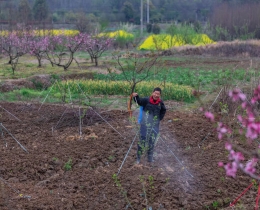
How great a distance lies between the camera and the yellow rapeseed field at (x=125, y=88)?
11.3m

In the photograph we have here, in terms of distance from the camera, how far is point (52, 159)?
6383 millimetres

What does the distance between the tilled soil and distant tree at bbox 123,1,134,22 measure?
148ft

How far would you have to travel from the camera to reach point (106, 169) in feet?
19.9

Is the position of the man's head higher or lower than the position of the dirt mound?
higher

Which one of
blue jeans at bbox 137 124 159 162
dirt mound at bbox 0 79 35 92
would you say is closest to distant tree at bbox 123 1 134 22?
dirt mound at bbox 0 79 35 92

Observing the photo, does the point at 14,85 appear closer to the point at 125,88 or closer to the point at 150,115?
the point at 125,88

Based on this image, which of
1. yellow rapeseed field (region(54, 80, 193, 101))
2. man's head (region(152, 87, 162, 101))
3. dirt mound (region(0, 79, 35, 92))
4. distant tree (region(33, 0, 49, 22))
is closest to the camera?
man's head (region(152, 87, 162, 101))

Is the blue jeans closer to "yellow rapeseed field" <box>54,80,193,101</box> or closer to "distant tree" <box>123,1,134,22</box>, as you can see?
"yellow rapeseed field" <box>54,80,193,101</box>

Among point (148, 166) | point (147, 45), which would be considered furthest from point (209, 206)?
point (147, 45)

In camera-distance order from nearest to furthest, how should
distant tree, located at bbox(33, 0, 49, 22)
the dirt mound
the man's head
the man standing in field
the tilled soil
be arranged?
the tilled soil
the man's head
the man standing in field
the dirt mound
distant tree, located at bbox(33, 0, 49, 22)

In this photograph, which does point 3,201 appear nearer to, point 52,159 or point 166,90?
point 52,159

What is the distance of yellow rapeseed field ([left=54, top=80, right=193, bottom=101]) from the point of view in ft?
37.1

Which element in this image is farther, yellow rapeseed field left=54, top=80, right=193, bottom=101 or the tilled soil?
yellow rapeseed field left=54, top=80, right=193, bottom=101

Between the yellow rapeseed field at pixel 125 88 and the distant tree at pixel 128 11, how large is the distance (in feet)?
135
